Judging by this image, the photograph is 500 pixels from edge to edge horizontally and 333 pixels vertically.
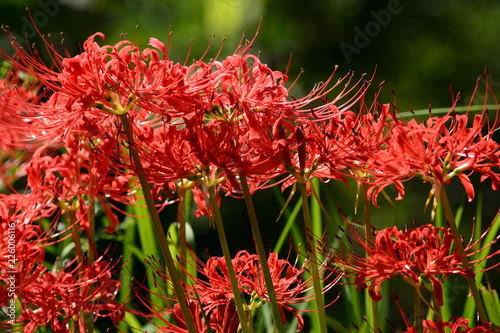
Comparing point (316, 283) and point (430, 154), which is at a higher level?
point (430, 154)

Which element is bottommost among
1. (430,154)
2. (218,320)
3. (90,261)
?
(218,320)

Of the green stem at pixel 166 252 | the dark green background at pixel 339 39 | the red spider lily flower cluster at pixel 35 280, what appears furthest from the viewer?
the dark green background at pixel 339 39

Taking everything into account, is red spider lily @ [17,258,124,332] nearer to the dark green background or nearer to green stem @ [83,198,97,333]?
green stem @ [83,198,97,333]

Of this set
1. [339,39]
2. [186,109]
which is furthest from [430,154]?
[339,39]

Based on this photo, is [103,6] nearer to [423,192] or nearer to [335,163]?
[423,192]

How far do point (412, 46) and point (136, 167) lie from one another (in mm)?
3077

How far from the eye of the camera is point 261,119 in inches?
36.6

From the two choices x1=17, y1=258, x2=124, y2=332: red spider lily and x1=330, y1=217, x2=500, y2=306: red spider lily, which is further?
x1=17, y1=258, x2=124, y2=332: red spider lily

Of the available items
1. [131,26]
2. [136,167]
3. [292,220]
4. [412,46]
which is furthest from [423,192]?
[136,167]
